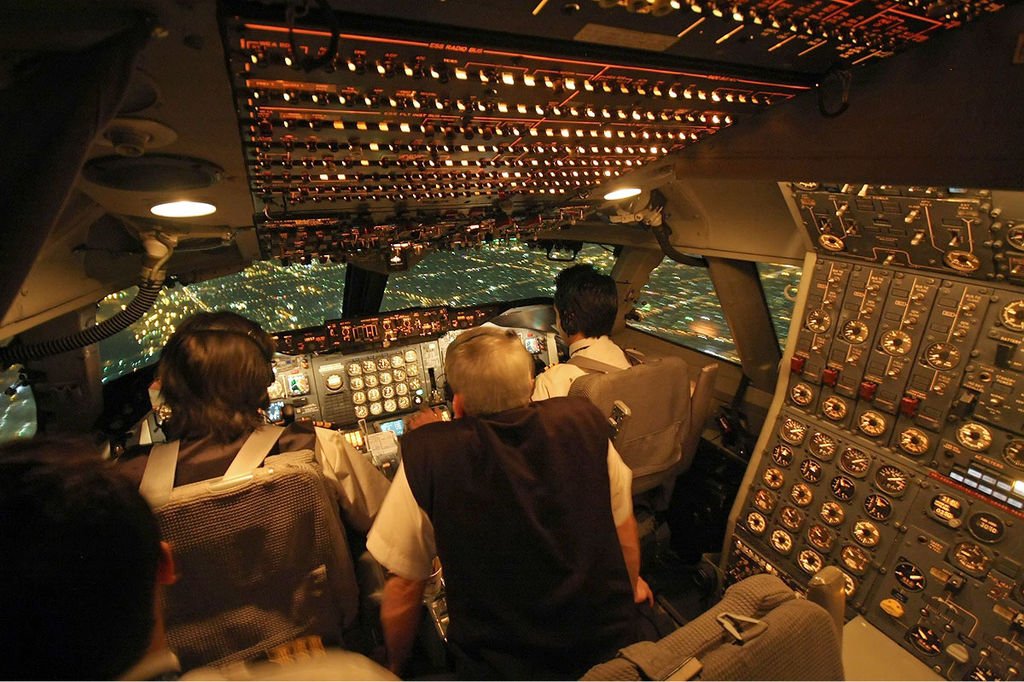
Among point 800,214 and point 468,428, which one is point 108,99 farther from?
point 800,214

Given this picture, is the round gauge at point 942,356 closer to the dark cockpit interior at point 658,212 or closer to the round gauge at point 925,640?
the dark cockpit interior at point 658,212

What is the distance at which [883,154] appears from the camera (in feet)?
3.76

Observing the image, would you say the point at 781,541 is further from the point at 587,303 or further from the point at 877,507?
the point at 587,303

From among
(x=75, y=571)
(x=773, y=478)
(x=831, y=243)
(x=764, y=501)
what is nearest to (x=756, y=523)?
(x=764, y=501)

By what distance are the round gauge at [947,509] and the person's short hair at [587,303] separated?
1484mm

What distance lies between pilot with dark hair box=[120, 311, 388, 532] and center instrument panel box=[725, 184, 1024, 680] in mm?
2214

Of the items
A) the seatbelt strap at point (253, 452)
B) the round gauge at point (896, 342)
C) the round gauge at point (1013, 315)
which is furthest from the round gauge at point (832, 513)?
the seatbelt strap at point (253, 452)

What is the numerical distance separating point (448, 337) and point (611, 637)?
255cm

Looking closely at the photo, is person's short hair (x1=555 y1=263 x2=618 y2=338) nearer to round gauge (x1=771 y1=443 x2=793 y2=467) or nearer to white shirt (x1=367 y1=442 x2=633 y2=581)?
round gauge (x1=771 y1=443 x2=793 y2=467)

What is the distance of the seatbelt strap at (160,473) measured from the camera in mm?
1046

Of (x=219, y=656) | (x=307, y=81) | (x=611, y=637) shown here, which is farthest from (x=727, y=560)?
(x=307, y=81)

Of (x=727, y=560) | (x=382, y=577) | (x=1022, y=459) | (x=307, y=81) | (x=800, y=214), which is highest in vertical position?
(x=307, y=81)

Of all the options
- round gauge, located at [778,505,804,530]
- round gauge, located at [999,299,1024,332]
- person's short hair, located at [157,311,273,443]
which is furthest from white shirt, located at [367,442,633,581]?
round gauge, located at [999,299,1024,332]

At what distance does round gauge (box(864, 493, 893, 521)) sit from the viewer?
6.75ft
